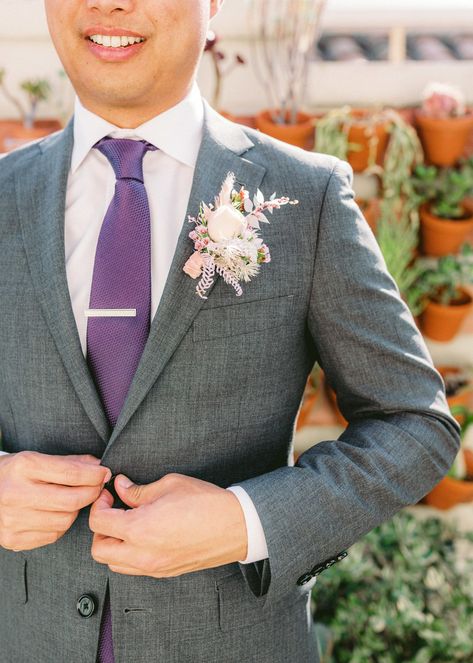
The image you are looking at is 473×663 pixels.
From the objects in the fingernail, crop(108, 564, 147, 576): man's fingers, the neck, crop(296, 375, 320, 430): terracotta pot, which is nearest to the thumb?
the fingernail

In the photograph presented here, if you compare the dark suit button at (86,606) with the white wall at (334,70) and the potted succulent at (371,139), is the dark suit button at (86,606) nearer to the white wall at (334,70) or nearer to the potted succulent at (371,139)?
the potted succulent at (371,139)

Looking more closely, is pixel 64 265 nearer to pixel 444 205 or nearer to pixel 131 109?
pixel 131 109

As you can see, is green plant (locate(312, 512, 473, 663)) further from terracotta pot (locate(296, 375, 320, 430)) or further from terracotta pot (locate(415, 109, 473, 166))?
terracotta pot (locate(415, 109, 473, 166))

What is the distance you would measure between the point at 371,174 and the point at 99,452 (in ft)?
6.02

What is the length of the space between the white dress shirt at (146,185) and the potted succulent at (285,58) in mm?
1249

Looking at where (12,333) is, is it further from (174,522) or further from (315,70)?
(315,70)

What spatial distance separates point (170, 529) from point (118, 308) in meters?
0.39

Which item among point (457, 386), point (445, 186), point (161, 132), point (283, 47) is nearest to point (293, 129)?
point (283, 47)

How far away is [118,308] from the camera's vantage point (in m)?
1.36

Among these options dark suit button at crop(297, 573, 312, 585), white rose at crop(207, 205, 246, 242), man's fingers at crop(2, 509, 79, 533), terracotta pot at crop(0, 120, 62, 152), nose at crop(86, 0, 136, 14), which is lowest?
dark suit button at crop(297, 573, 312, 585)

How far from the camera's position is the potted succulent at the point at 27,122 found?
2.68m

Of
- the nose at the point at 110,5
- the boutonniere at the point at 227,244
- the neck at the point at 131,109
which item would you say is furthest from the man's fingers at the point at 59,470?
the nose at the point at 110,5

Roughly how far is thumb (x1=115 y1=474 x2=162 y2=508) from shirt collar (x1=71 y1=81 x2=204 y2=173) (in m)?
0.60

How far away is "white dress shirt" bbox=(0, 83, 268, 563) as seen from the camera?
1.42 meters
